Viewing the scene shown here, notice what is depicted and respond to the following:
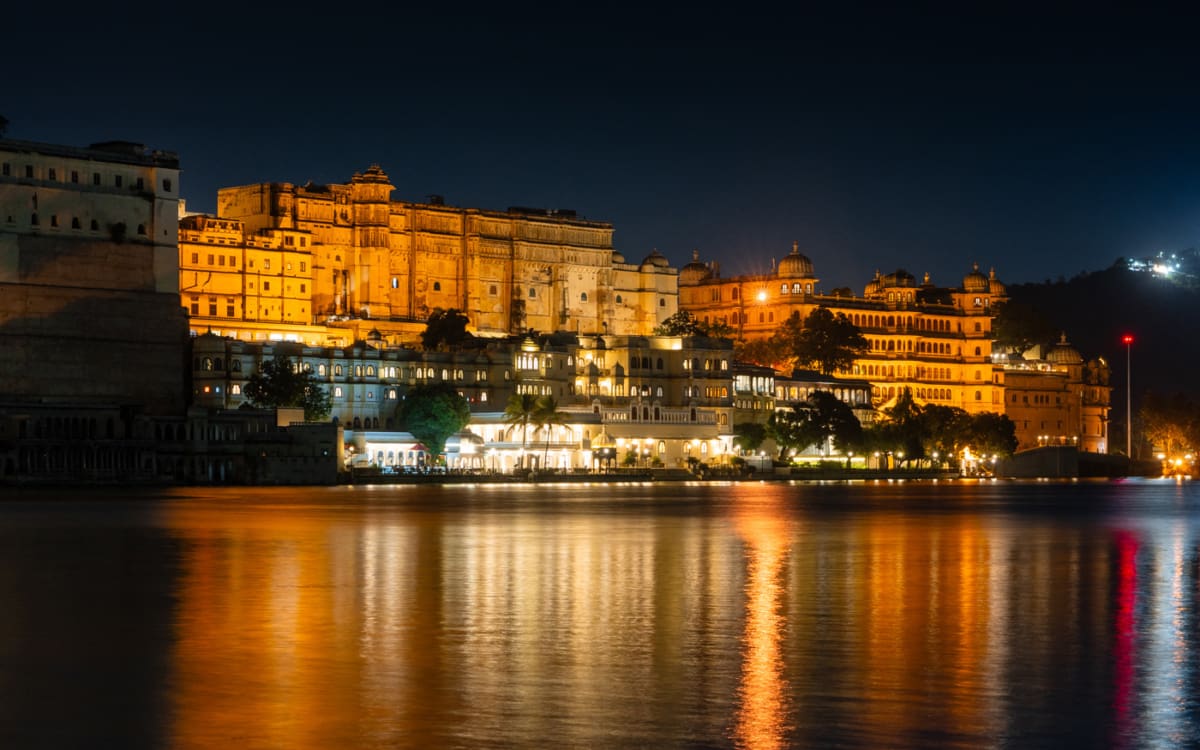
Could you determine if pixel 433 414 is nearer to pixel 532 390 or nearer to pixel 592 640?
pixel 532 390

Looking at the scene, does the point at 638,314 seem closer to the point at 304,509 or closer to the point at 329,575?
the point at 304,509

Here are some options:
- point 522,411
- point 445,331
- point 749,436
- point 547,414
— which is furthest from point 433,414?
point 749,436

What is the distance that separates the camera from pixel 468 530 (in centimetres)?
6462

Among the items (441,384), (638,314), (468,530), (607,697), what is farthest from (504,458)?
(607,697)

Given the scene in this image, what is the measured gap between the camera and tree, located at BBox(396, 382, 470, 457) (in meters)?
141

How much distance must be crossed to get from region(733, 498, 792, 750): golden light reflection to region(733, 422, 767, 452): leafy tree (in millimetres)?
110973

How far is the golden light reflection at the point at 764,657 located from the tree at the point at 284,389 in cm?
8465

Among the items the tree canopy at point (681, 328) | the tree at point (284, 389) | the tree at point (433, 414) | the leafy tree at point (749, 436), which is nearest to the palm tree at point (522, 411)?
the tree at point (433, 414)

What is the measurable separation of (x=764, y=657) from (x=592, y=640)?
3.10m

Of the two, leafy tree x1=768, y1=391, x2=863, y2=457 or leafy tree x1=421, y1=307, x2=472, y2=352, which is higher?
leafy tree x1=421, y1=307, x2=472, y2=352

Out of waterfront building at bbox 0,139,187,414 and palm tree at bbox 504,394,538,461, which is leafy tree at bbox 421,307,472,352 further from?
waterfront building at bbox 0,139,187,414

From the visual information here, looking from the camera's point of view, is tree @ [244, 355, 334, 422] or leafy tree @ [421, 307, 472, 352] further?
leafy tree @ [421, 307, 472, 352]

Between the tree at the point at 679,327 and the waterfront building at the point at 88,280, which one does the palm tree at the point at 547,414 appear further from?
the waterfront building at the point at 88,280

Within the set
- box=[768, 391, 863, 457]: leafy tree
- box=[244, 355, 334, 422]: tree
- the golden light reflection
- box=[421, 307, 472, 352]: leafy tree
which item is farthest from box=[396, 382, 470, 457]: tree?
the golden light reflection
